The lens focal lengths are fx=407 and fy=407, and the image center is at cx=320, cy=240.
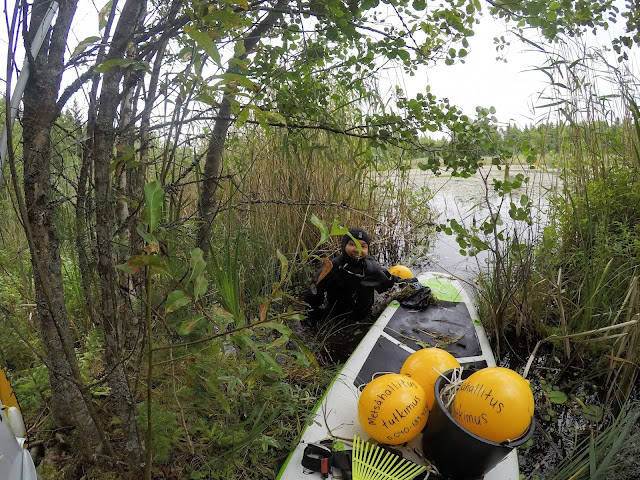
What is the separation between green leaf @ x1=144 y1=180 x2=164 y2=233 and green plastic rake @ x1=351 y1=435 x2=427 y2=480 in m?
1.47

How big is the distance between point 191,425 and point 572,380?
2.43m

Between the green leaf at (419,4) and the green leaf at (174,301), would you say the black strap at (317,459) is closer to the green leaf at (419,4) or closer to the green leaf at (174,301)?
the green leaf at (174,301)

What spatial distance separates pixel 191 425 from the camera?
189 cm

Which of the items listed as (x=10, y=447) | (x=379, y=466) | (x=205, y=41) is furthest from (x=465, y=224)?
(x=10, y=447)

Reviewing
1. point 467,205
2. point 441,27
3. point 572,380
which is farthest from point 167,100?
point 467,205

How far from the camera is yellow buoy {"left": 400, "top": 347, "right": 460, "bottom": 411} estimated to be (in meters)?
2.01

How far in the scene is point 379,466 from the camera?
1.80 m

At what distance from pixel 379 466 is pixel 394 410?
25 centimetres

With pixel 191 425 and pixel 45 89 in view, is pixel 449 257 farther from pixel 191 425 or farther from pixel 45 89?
pixel 45 89

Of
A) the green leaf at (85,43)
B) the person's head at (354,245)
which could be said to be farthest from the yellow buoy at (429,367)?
the green leaf at (85,43)

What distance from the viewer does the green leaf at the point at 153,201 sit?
0.87m

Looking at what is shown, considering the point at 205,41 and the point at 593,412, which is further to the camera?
the point at 593,412

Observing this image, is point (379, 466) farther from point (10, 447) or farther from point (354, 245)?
point (354, 245)

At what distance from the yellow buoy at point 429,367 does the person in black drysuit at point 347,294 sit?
1.31 m
